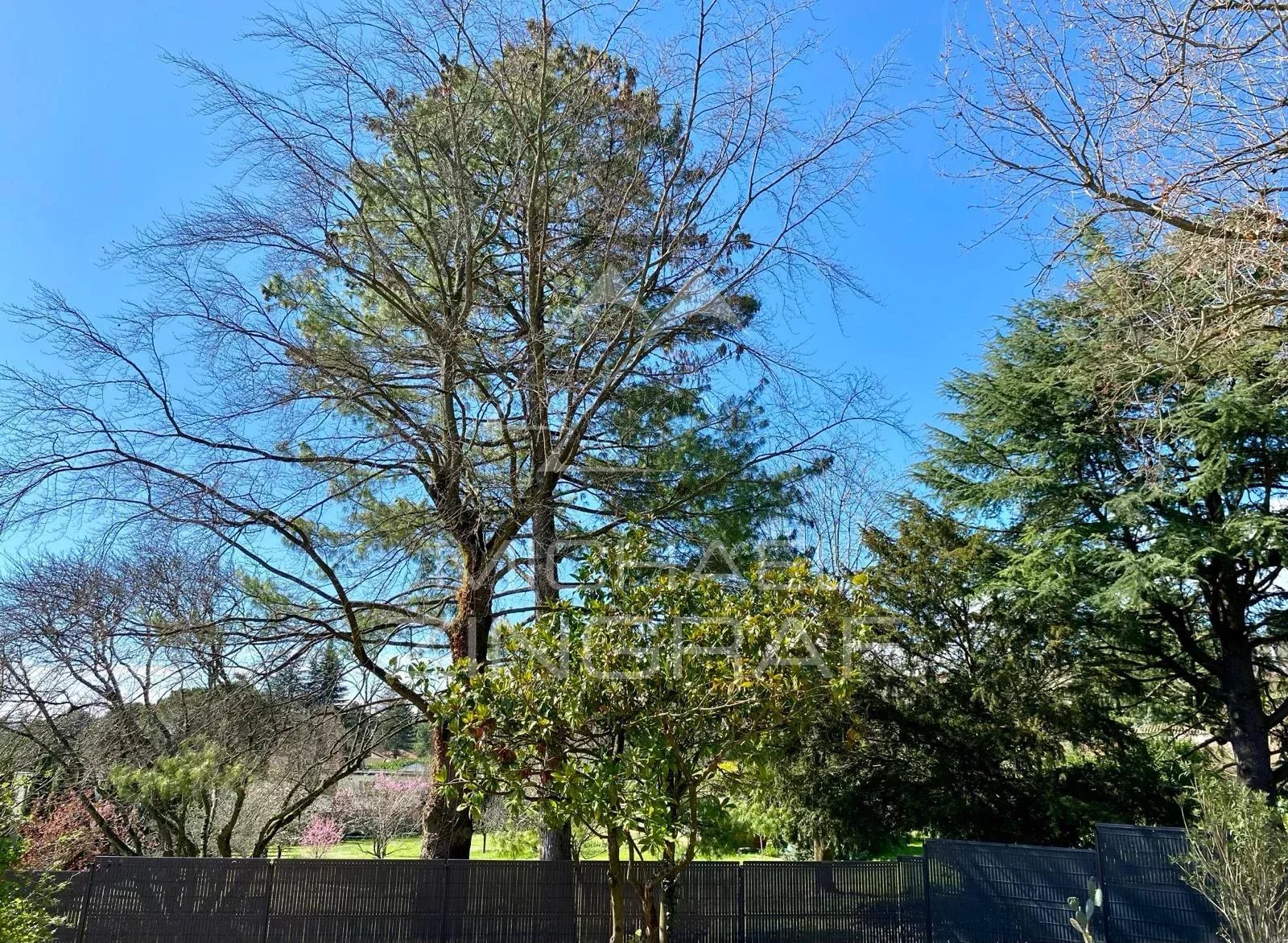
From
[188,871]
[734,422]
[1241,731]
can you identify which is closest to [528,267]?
[734,422]

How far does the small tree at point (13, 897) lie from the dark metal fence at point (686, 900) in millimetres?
2412

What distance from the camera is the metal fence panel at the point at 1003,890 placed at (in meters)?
8.75

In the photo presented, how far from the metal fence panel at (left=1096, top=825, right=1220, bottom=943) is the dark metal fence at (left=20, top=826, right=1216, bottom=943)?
1 cm

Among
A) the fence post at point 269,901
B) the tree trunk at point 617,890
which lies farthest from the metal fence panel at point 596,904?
the fence post at point 269,901

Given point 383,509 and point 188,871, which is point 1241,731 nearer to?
point 383,509

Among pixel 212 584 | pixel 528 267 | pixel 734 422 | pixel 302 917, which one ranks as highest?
pixel 528 267

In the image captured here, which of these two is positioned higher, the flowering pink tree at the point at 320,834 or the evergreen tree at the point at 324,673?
the evergreen tree at the point at 324,673

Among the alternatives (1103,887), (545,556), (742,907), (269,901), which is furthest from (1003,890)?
(269,901)

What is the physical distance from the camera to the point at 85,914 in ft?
25.3

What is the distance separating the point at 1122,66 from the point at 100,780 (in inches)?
505

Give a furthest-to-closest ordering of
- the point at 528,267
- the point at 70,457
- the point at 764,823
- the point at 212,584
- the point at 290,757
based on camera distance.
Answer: the point at 764,823 < the point at 290,757 < the point at 528,267 < the point at 212,584 < the point at 70,457

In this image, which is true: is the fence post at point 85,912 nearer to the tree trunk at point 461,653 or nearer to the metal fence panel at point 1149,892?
the tree trunk at point 461,653

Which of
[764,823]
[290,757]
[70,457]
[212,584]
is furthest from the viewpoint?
[764,823]

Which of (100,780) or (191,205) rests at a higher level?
(191,205)
